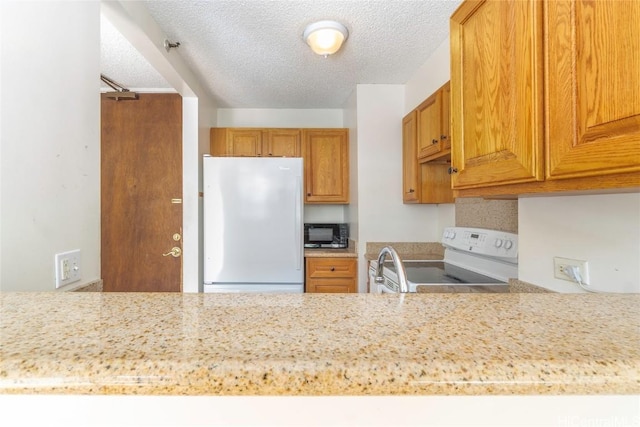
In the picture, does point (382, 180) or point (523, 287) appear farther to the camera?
point (382, 180)

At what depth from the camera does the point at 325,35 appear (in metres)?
1.76

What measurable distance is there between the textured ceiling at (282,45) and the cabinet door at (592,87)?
1.14m

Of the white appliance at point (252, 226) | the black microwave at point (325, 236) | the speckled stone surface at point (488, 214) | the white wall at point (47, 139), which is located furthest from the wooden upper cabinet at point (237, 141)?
the speckled stone surface at point (488, 214)

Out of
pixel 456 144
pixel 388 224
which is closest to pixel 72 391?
pixel 456 144

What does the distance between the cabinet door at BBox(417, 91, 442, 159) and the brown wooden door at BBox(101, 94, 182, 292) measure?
2.00 meters

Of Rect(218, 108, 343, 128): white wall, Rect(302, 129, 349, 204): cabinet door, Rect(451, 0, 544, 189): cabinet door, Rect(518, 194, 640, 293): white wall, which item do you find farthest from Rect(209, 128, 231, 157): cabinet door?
Rect(518, 194, 640, 293): white wall

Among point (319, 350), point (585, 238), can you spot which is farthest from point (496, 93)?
point (319, 350)

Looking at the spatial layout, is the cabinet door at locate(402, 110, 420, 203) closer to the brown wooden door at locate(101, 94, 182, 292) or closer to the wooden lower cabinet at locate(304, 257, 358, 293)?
the wooden lower cabinet at locate(304, 257, 358, 293)

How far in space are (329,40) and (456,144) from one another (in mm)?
1114

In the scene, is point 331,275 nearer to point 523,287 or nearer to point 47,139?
point 523,287

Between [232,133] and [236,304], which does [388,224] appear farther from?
[236,304]

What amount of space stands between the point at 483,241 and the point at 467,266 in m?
0.29

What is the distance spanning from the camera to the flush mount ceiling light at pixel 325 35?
1.75 meters

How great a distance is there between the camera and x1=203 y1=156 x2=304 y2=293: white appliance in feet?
7.86
